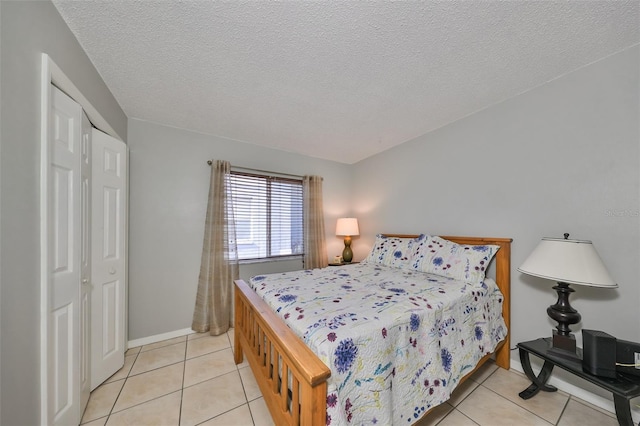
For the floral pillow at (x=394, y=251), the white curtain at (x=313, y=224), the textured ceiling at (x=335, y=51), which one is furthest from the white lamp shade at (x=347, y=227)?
the textured ceiling at (x=335, y=51)

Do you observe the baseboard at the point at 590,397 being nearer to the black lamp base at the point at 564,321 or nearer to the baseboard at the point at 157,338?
the black lamp base at the point at 564,321

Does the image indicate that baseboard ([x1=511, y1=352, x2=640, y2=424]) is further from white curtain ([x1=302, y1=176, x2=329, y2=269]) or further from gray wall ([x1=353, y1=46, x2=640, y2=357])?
white curtain ([x1=302, y1=176, x2=329, y2=269])

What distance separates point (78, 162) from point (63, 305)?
89cm

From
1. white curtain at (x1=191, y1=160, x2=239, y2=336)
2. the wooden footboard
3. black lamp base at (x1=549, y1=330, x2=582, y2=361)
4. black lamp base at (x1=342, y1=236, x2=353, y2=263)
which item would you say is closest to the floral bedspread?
the wooden footboard

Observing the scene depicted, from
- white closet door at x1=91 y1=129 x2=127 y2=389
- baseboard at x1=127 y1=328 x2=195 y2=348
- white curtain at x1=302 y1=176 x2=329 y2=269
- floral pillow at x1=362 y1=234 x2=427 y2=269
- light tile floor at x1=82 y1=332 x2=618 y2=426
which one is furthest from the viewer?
white curtain at x1=302 y1=176 x2=329 y2=269

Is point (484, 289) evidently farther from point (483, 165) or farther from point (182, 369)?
point (182, 369)

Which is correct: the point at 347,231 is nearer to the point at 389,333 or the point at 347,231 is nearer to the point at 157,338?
the point at 389,333

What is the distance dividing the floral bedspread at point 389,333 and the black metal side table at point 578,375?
Answer: 275mm

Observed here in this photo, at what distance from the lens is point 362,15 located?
127cm

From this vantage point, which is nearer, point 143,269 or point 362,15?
point 362,15

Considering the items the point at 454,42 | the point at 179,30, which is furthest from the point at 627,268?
the point at 179,30

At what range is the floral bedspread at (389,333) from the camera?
1087 millimetres

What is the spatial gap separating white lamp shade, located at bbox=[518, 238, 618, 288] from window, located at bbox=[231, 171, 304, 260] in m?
2.81

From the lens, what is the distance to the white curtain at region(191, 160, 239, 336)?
2795 millimetres
